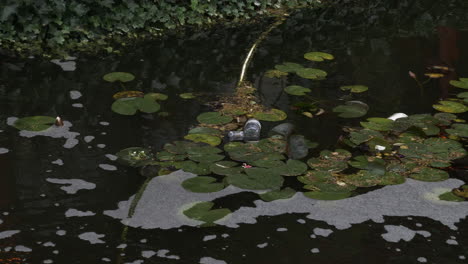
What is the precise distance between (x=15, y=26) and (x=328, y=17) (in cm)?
238

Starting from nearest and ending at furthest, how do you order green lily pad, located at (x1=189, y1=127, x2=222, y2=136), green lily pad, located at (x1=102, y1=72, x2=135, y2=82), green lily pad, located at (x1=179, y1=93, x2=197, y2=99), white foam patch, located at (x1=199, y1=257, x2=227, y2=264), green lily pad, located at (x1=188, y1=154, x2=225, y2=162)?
white foam patch, located at (x1=199, y1=257, x2=227, y2=264) < green lily pad, located at (x1=188, y1=154, x2=225, y2=162) < green lily pad, located at (x1=189, y1=127, x2=222, y2=136) < green lily pad, located at (x1=179, y1=93, x2=197, y2=99) < green lily pad, located at (x1=102, y1=72, x2=135, y2=82)

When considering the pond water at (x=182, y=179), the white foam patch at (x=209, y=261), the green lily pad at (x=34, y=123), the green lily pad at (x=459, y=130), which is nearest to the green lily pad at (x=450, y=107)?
the pond water at (x=182, y=179)

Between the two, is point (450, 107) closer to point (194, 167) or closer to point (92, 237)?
point (194, 167)

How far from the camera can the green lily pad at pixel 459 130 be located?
3551 mm

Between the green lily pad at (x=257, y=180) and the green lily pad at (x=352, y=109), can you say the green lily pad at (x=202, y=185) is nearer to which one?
the green lily pad at (x=257, y=180)

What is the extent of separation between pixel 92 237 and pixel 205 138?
2.98 ft

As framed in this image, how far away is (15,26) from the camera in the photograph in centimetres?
471

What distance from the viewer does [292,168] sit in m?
3.17

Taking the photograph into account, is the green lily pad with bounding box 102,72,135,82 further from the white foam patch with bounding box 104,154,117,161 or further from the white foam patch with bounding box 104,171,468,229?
the white foam patch with bounding box 104,171,468,229

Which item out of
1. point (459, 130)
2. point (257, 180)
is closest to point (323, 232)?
point (257, 180)

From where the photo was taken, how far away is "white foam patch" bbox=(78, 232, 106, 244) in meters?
2.70

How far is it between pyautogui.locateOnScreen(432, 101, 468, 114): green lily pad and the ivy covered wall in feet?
6.58

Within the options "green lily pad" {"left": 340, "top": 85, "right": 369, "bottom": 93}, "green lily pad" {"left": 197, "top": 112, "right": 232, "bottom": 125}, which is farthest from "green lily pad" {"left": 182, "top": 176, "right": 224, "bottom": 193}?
"green lily pad" {"left": 340, "top": 85, "right": 369, "bottom": 93}

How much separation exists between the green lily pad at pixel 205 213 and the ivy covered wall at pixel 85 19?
7.02ft
